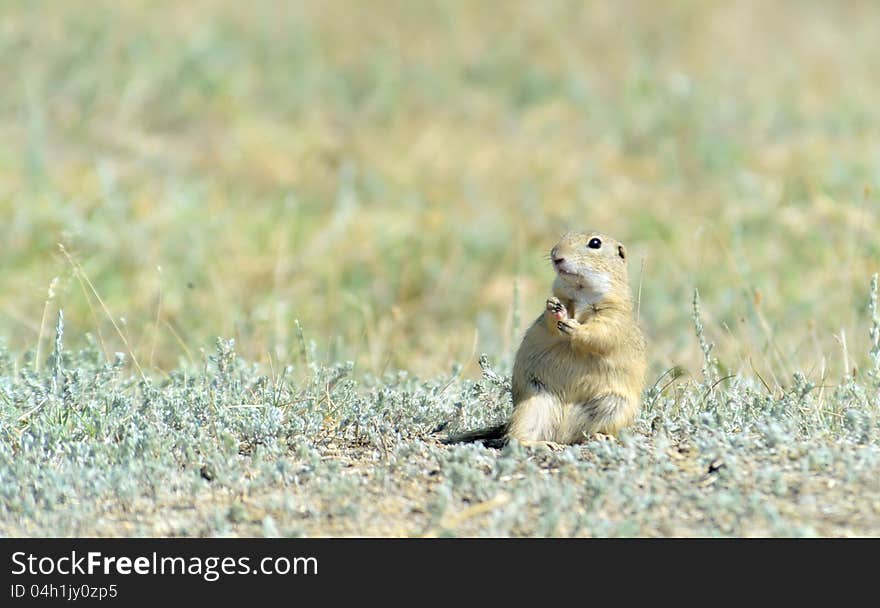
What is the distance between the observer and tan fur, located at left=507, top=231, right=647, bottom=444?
4.80 meters

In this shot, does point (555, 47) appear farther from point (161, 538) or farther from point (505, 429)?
point (161, 538)

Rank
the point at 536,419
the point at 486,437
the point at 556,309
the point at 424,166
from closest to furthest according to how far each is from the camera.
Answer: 1. the point at 556,309
2. the point at 536,419
3. the point at 486,437
4. the point at 424,166

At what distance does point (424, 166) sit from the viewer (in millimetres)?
12914

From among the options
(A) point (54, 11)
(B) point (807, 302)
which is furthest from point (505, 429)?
(A) point (54, 11)

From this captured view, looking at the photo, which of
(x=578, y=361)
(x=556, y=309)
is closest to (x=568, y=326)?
(x=556, y=309)

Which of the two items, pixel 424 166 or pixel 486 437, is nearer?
pixel 486 437

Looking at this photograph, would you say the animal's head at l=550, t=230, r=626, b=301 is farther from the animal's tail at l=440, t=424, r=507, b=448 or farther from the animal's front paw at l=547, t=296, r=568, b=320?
the animal's tail at l=440, t=424, r=507, b=448
